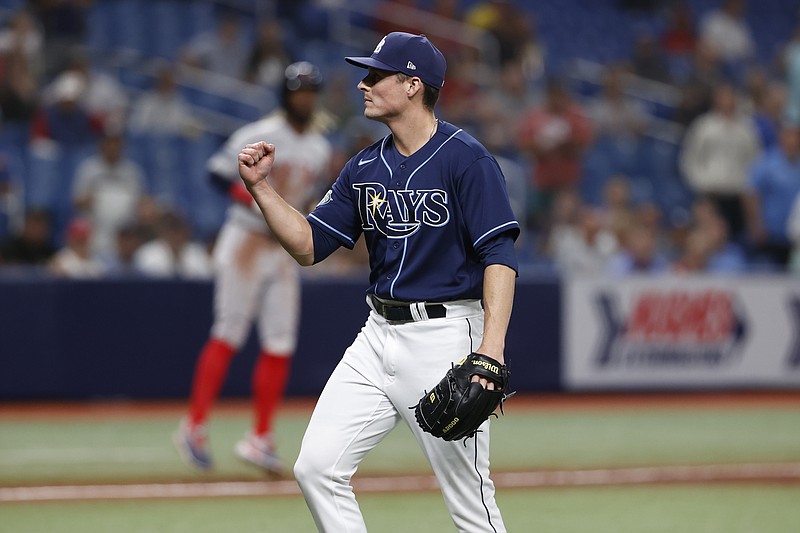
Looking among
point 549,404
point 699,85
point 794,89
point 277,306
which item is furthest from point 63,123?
point 794,89

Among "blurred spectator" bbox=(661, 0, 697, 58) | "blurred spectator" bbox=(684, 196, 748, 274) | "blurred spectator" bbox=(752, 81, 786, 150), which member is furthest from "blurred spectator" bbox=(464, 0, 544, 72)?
"blurred spectator" bbox=(684, 196, 748, 274)

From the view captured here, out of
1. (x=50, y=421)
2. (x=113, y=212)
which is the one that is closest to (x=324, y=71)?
(x=113, y=212)

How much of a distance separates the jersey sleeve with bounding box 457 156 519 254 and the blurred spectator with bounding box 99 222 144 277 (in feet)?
27.0

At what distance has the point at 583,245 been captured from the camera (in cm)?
1418

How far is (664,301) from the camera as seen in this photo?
1367 centimetres

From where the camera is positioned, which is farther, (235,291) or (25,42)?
(25,42)

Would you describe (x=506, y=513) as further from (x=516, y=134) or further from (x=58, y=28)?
(x=58, y=28)

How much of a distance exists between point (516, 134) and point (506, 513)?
9.73 metres

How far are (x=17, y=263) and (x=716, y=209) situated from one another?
26.7ft

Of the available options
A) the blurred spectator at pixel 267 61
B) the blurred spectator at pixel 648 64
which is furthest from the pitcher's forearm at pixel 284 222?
the blurred spectator at pixel 648 64

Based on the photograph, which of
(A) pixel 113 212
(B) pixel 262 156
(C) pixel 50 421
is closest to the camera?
(B) pixel 262 156

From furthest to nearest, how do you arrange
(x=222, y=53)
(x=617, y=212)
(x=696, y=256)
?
1. (x=222, y=53)
2. (x=617, y=212)
3. (x=696, y=256)

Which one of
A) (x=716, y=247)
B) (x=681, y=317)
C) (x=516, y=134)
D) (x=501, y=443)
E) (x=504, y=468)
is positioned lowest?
(x=501, y=443)

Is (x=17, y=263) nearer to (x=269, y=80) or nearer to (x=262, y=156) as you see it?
(x=269, y=80)
